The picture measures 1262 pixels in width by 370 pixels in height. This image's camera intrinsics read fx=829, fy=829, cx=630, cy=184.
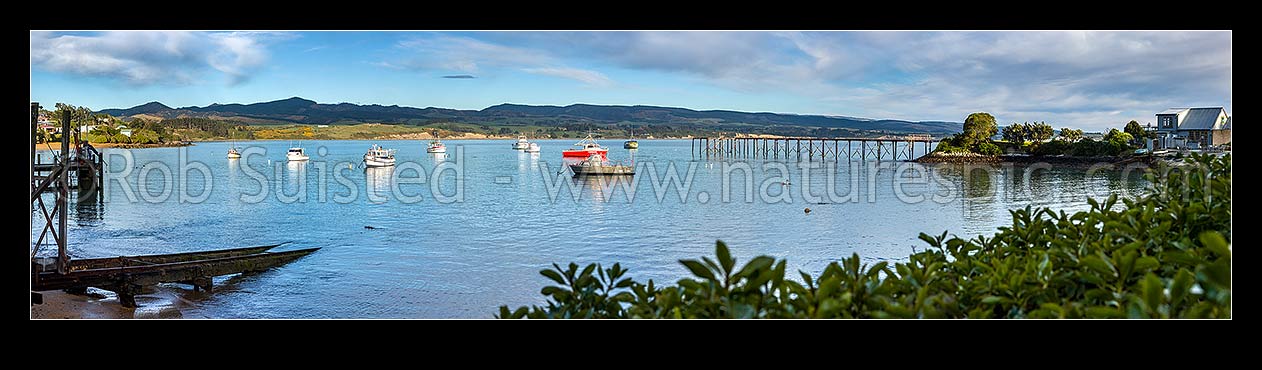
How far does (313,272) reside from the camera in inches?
451

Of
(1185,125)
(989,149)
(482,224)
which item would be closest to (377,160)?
(482,224)

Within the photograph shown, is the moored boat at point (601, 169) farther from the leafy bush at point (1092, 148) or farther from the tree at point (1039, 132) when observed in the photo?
the tree at point (1039, 132)

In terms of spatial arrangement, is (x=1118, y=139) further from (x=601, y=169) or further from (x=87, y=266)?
(x=87, y=266)

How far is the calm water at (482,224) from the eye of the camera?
1010 cm

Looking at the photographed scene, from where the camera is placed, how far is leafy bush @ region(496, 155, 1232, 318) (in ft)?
2.90

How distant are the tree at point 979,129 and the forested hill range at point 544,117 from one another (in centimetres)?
394

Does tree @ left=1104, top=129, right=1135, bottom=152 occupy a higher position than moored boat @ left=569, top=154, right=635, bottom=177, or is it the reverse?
tree @ left=1104, top=129, right=1135, bottom=152

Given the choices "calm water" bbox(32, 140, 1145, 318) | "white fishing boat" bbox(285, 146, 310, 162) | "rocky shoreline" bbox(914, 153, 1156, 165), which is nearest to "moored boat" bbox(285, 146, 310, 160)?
"white fishing boat" bbox(285, 146, 310, 162)

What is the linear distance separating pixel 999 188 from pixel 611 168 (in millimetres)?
12811

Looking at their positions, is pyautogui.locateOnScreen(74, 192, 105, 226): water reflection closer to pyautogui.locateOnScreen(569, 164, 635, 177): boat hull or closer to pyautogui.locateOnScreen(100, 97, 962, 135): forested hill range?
pyautogui.locateOnScreen(100, 97, 962, 135): forested hill range

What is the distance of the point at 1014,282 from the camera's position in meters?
1.01

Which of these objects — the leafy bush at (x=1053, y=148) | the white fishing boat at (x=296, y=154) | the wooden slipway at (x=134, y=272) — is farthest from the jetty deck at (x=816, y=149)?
the wooden slipway at (x=134, y=272)

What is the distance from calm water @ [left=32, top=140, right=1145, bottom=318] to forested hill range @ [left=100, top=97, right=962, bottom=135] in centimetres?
197
